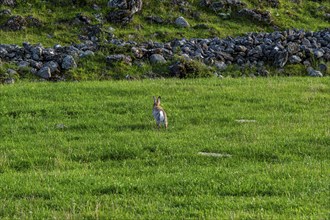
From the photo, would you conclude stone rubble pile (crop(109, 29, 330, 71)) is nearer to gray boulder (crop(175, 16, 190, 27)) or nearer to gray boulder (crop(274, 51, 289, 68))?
gray boulder (crop(274, 51, 289, 68))

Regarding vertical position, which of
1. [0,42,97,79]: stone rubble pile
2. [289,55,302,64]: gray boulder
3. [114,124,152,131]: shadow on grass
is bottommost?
[0,42,97,79]: stone rubble pile

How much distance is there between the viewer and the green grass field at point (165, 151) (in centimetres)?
1004

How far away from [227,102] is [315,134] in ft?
15.5

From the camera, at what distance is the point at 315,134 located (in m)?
14.9

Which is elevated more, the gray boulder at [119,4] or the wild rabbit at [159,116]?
the wild rabbit at [159,116]

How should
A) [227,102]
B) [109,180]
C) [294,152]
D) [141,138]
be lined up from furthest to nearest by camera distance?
[227,102], [141,138], [294,152], [109,180]

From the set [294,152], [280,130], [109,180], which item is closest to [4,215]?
[109,180]

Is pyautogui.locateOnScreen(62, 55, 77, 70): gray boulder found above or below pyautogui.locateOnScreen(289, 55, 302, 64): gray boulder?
below

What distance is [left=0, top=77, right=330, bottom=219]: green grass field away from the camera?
32.9ft

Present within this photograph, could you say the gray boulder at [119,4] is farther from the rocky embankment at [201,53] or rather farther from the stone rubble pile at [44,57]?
the stone rubble pile at [44,57]

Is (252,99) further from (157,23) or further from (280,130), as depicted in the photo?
(157,23)

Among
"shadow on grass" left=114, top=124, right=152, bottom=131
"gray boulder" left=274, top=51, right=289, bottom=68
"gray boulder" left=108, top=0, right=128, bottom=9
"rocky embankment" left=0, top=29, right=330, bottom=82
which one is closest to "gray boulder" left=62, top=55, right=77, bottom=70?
"rocky embankment" left=0, top=29, right=330, bottom=82

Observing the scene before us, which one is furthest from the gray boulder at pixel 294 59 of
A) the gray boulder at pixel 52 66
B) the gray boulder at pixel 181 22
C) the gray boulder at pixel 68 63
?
the gray boulder at pixel 52 66

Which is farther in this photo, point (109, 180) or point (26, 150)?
point (26, 150)
